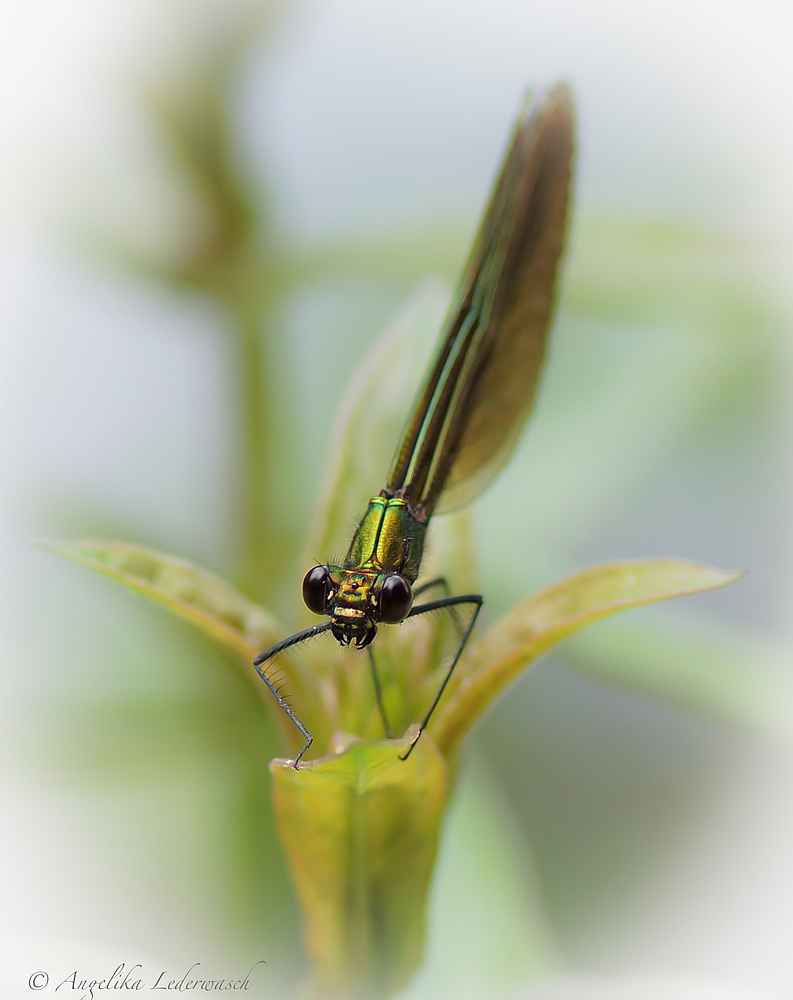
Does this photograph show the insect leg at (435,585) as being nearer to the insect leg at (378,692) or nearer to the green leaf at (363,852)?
the insect leg at (378,692)

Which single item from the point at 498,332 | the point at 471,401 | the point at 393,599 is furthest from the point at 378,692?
the point at 498,332

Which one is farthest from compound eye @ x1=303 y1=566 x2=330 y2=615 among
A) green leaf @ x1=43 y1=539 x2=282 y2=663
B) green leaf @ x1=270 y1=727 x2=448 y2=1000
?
green leaf @ x1=270 y1=727 x2=448 y2=1000

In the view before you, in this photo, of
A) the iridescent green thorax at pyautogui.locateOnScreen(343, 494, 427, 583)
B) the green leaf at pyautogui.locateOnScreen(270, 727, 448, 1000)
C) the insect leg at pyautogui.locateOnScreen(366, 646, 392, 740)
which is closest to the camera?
the green leaf at pyautogui.locateOnScreen(270, 727, 448, 1000)

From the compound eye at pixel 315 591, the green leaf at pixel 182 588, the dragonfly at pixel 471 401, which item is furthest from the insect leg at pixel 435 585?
the green leaf at pixel 182 588

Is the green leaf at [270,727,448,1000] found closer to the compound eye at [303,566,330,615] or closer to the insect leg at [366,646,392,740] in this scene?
the insect leg at [366,646,392,740]

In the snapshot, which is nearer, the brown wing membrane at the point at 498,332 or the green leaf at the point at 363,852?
the green leaf at the point at 363,852

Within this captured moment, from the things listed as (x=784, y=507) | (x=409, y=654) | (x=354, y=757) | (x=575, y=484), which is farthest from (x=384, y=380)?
(x=784, y=507)

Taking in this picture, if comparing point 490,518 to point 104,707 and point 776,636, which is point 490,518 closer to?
point 776,636

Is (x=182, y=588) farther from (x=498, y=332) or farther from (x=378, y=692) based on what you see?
(x=498, y=332)
